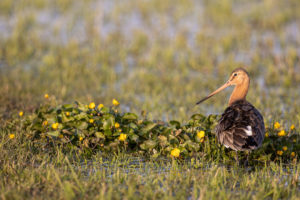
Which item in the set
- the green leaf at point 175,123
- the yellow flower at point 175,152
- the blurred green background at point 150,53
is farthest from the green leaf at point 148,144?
the blurred green background at point 150,53

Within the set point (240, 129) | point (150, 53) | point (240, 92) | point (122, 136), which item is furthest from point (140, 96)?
point (240, 129)

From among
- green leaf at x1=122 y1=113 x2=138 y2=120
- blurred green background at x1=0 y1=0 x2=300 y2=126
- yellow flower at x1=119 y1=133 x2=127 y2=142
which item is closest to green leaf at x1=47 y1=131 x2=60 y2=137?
yellow flower at x1=119 y1=133 x2=127 y2=142

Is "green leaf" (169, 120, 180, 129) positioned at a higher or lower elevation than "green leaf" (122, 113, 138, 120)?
lower

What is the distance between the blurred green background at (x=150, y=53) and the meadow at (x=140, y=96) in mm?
35

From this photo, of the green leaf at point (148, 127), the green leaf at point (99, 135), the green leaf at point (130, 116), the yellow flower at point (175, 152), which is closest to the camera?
the yellow flower at point (175, 152)

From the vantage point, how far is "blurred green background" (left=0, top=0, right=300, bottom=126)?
8.73 metres

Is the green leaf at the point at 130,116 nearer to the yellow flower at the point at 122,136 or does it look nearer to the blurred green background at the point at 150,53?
the yellow flower at the point at 122,136

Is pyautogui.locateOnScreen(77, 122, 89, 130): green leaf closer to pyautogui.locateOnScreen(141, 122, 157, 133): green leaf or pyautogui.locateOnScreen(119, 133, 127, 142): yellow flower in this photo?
pyautogui.locateOnScreen(119, 133, 127, 142): yellow flower

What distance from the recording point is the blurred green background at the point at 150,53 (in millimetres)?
8734

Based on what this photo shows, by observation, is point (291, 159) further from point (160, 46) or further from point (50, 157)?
point (160, 46)

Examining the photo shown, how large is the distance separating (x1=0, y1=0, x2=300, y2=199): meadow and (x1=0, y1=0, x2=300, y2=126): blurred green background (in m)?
0.04

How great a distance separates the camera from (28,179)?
4.59 meters

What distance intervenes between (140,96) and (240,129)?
3.93 m

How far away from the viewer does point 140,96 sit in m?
→ 9.09
